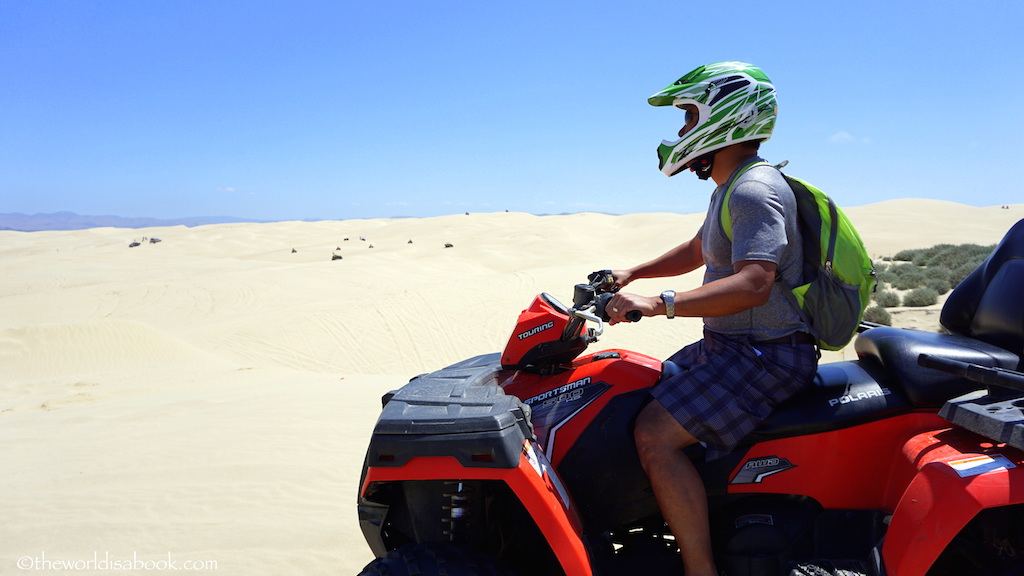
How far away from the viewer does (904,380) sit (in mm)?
2240

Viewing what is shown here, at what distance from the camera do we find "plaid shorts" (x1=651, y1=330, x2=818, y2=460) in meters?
2.21

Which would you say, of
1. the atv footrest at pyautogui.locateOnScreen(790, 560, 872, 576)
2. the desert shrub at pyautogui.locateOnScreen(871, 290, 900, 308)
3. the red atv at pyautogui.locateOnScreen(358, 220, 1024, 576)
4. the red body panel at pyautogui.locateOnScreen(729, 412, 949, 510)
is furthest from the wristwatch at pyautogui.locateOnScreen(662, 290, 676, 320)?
the desert shrub at pyautogui.locateOnScreen(871, 290, 900, 308)

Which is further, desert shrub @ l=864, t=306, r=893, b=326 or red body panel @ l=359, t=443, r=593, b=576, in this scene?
desert shrub @ l=864, t=306, r=893, b=326

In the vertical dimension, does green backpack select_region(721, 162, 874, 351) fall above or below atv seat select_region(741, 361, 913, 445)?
above

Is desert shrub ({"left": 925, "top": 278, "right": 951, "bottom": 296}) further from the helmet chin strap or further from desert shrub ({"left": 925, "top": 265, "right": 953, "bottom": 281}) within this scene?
the helmet chin strap

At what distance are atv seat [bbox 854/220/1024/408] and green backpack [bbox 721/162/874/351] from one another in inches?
8.9

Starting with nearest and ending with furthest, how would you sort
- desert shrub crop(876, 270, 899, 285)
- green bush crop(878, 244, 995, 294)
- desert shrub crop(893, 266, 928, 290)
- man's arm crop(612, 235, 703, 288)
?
man's arm crop(612, 235, 703, 288)
desert shrub crop(893, 266, 928, 290)
green bush crop(878, 244, 995, 294)
desert shrub crop(876, 270, 899, 285)

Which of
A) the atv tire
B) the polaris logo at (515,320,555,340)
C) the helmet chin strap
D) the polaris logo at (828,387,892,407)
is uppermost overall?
the helmet chin strap

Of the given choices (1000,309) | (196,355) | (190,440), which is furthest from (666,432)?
(196,355)

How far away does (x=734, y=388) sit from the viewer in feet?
7.38

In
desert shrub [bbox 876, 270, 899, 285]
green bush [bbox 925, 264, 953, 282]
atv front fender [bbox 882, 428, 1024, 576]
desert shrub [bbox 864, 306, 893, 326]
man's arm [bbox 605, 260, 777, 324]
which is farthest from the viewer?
desert shrub [bbox 876, 270, 899, 285]

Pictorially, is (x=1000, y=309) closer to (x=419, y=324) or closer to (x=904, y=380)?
(x=904, y=380)

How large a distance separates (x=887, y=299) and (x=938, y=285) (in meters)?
1.88

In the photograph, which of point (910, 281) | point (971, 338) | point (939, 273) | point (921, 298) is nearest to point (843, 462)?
point (971, 338)
